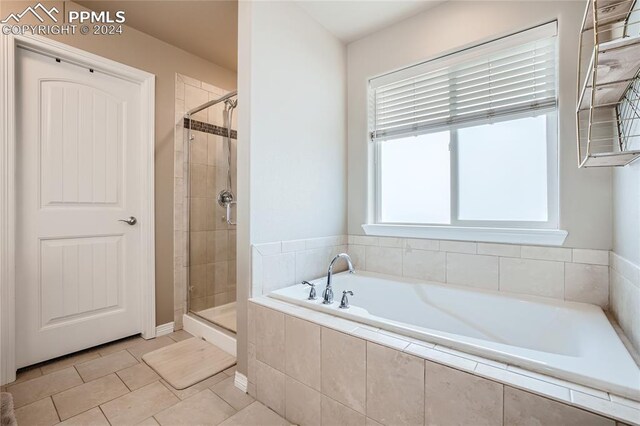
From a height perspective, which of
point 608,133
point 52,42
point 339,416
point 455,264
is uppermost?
point 52,42

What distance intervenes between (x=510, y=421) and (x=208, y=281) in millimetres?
2335

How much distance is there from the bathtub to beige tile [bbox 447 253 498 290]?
0.32ft

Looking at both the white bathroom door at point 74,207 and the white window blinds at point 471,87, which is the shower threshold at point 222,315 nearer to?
the white bathroom door at point 74,207

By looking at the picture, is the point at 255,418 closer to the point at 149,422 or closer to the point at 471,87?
the point at 149,422

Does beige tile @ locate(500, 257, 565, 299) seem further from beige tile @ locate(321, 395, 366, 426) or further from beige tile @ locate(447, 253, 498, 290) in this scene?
beige tile @ locate(321, 395, 366, 426)

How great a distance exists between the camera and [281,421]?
146 centimetres

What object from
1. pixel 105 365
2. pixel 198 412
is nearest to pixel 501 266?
pixel 198 412

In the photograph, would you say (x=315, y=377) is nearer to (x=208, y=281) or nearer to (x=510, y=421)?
(x=510, y=421)

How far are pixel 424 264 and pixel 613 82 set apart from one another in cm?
136

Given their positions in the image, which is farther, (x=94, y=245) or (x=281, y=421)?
(x=94, y=245)

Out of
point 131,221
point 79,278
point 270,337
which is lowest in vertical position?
point 270,337

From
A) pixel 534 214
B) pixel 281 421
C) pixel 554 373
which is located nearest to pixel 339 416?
pixel 281 421

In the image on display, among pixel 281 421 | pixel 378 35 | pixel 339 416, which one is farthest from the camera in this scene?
pixel 378 35

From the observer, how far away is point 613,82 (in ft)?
3.33
